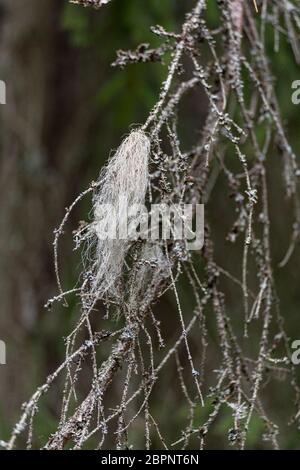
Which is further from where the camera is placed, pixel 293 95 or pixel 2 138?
pixel 2 138

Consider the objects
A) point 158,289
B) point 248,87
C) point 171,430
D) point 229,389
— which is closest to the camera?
point 158,289

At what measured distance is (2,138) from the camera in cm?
463

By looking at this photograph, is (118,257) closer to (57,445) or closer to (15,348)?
(57,445)

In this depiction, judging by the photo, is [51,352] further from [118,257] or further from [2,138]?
[118,257]

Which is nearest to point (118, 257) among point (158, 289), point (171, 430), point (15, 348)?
point (158, 289)

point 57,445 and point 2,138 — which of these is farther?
point 2,138

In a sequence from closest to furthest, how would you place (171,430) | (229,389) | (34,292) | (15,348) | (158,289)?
(158,289) → (229,389) → (171,430) → (15,348) → (34,292)

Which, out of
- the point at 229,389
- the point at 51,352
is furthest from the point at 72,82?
the point at 229,389

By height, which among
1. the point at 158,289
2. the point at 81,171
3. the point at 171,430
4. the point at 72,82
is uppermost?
the point at 72,82

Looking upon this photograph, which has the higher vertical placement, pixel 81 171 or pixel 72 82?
pixel 72 82

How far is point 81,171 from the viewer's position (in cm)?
Answer: 465

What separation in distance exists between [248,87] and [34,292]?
7.48ft

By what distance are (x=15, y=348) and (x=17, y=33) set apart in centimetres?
157

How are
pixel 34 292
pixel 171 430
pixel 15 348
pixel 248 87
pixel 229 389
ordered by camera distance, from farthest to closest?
pixel 34 292 → pixel 15 348 → pixel 171 430 → pixel 248 87 → pixel 229 389
